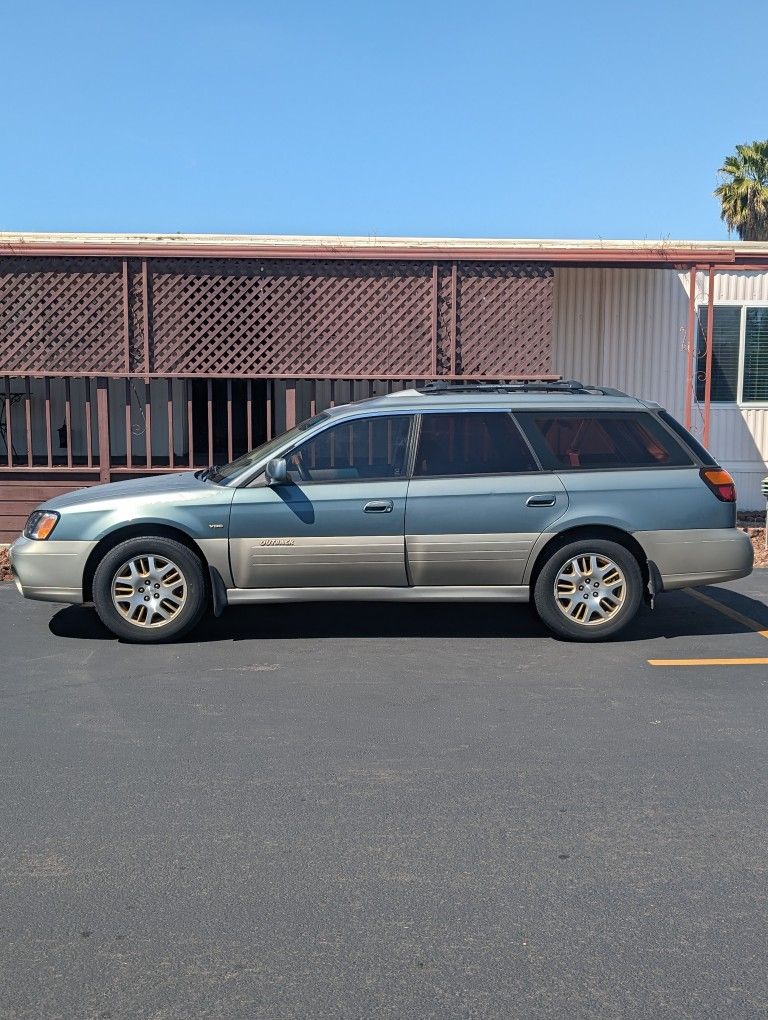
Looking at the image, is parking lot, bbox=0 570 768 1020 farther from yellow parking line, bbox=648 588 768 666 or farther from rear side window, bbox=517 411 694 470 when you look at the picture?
rear side window, bbox=517 411 694 470

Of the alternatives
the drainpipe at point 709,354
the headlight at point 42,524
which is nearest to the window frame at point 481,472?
the headlight at point 42,524

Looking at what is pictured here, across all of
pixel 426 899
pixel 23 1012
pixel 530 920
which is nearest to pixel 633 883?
pixel 530 920

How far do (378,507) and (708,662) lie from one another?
232 centimetres

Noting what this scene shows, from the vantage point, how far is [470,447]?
6.89 meters

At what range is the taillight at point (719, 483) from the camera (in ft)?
22.4

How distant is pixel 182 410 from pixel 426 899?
49.2 ft

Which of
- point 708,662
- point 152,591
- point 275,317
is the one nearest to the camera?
point 708,662

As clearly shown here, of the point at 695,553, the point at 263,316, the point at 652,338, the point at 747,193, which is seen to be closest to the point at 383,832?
the point at 695,553

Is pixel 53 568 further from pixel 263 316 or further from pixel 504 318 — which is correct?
pixel 504 318

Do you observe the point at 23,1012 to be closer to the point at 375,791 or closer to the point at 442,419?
the point at 375,791

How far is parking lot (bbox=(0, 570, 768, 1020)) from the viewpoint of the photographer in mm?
2932

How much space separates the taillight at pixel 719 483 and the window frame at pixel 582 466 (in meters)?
0.08

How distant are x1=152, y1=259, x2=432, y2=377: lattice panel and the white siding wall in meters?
3.05

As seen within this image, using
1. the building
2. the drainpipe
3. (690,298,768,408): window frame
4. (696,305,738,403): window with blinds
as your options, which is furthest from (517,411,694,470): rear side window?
(696,305,738,403): window with blinds
